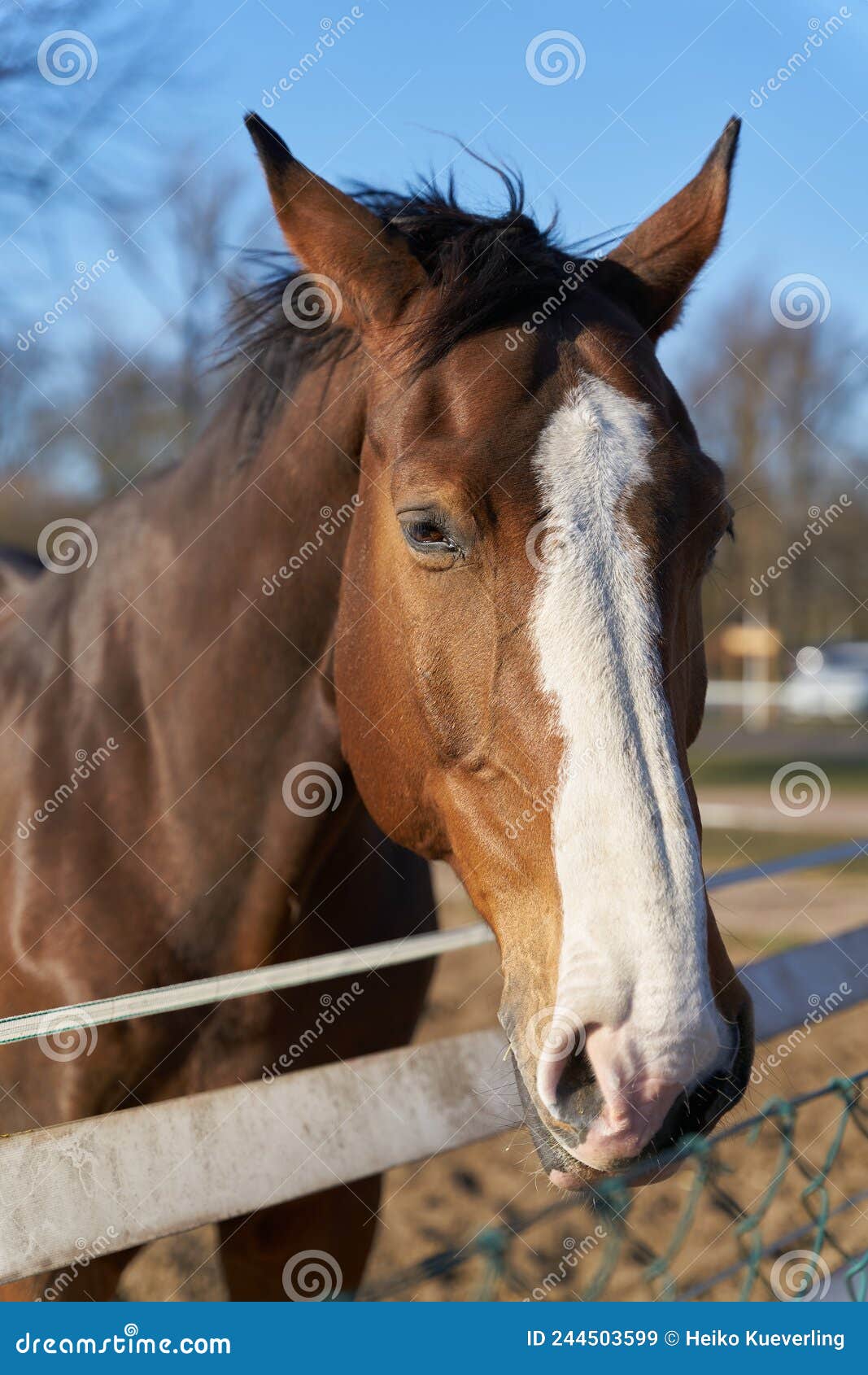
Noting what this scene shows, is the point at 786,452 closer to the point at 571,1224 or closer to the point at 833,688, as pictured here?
the point at 833,688

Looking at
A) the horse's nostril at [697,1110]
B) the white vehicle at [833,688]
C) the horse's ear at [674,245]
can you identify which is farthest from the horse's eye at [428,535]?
the white vehicle at [833,688]

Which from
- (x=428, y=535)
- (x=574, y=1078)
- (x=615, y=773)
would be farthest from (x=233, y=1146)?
(x=428, y=535)

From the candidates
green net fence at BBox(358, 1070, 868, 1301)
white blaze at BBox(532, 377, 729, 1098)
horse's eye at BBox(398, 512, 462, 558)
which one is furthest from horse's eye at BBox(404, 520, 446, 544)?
green net fence at BBox(358, 1070, 868, 1301)

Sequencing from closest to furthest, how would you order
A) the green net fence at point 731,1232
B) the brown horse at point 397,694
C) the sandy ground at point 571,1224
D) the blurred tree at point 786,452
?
the brown horse at point 397,694 → the green net fence at point 731,1232 → the sandy ground at point 571,1224 → the blurred tree at point 786,452

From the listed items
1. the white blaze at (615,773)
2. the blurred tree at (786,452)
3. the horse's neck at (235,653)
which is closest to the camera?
the white blaze at (615,773)

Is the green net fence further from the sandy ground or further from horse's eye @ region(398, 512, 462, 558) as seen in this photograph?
horse's eye @ region(398, 512, 462, 558)

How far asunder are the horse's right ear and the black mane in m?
0.06

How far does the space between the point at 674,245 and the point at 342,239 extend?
0.67m

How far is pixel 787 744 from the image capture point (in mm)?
21812

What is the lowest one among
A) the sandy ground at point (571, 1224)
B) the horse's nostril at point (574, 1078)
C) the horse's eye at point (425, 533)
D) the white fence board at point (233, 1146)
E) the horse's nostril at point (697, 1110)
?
the sandy ground at point (571, 1224)

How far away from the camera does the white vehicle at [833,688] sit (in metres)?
26.0

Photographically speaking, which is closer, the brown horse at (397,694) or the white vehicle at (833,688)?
the brown horse at (397,694)

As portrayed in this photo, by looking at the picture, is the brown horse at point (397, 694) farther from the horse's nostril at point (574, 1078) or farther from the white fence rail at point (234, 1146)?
the white fence rail at point (234, 1146)

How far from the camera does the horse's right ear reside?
2037 mm
